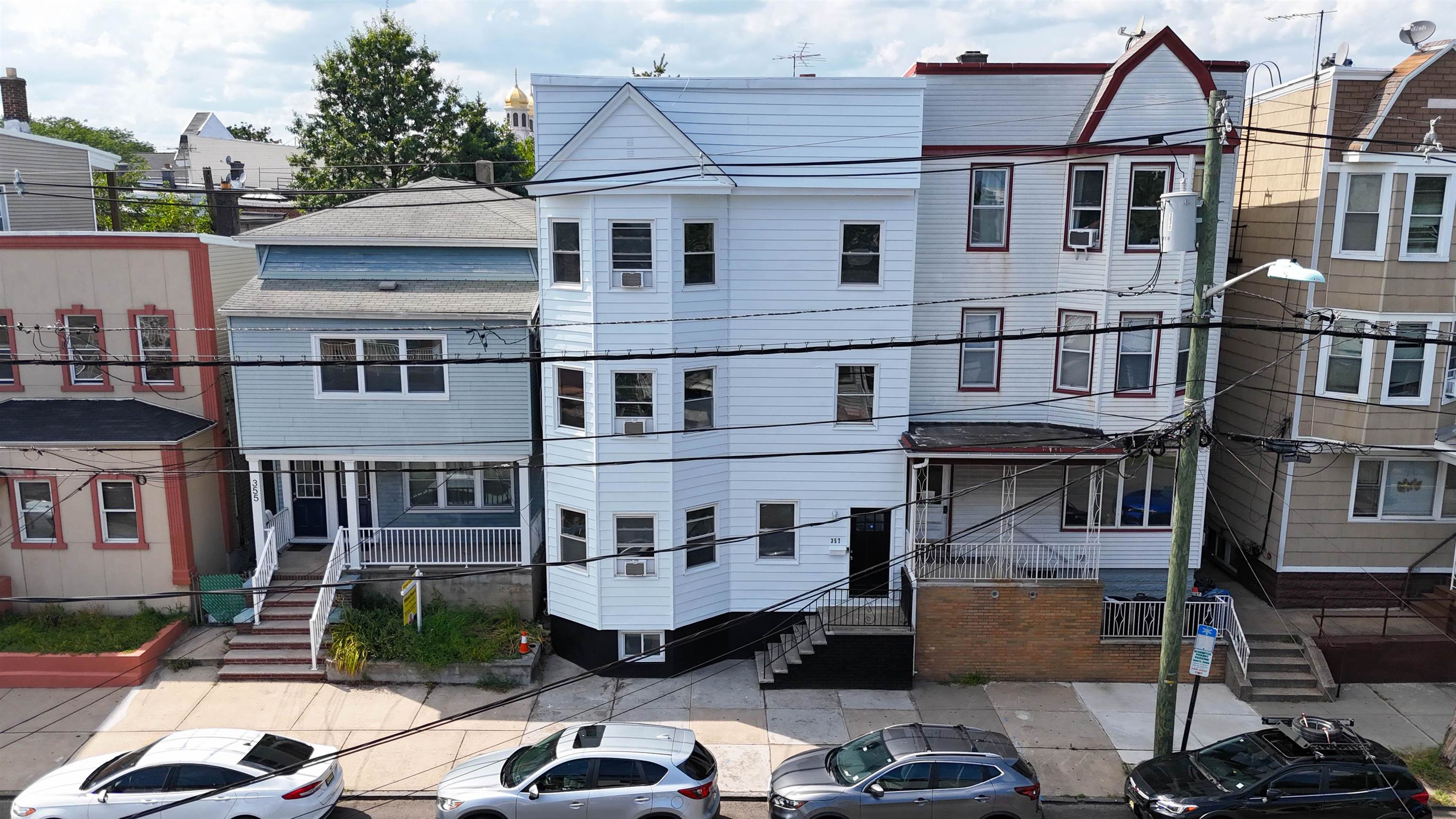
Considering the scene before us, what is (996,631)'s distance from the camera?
55.0 feet

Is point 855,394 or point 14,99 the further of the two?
point 14,99

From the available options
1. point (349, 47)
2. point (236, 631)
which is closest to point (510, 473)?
point (236, 631)

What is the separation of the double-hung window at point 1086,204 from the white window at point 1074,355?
4.26 feet

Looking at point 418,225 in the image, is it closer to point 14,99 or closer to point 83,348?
point 83,348

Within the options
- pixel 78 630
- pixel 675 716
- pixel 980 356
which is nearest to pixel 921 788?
pixel 675 716

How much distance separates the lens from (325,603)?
16984 millimetres

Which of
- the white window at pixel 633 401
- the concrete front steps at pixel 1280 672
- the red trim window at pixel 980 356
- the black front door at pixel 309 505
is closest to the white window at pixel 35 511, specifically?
the black front door at pixel 309 505

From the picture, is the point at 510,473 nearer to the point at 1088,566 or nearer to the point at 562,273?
the point at 562,273

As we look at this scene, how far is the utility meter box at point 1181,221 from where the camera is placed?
11.8 meters

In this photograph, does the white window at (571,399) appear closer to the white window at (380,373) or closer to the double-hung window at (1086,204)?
the white window at (380,373)

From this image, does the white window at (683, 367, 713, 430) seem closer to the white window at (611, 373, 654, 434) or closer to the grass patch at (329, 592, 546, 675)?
the white window at (611, 373, 654, 434)

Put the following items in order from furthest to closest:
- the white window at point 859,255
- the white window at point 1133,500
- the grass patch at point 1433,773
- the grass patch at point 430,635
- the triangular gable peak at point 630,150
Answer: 1. the white window at point 1133,500
2. the white window at point 859,255
3. the grass patch at point 430,635
4. the triangular gable peak at point 630,150
5. the grass patch at point 1433,773

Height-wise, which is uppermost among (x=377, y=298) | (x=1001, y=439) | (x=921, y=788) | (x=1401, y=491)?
(x=377, y=298)

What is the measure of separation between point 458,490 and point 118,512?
20.7 feet
